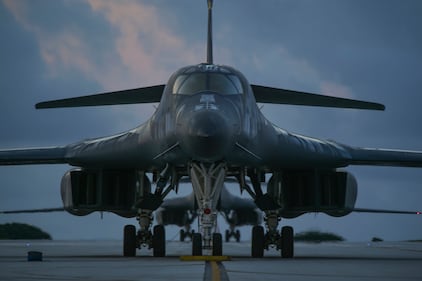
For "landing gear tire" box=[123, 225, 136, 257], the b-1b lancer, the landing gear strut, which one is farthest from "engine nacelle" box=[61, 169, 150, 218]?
the landing gear strut

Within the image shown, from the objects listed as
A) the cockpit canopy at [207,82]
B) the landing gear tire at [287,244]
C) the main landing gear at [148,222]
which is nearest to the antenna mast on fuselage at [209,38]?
the main landing gear at [148,222]

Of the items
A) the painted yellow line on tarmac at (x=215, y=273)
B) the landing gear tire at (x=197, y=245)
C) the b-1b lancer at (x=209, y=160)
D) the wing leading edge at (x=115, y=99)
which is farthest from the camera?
the wing leading edge at (x=115, y=99)

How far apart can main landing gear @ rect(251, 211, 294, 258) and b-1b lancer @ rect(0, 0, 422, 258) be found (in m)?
0.02

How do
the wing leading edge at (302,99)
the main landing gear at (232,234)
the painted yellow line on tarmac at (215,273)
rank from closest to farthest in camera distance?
the painted yellow line on tarmac at (215,273) → the wing leading edge at (302,99) → the main landing gear at (232,234)

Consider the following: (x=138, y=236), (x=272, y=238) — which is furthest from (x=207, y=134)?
(x=138, y=236)

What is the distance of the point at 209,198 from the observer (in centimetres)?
1587

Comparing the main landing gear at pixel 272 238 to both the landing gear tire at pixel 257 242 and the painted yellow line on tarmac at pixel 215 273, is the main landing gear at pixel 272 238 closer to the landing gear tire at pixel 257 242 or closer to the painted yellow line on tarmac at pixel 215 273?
the landing gear tire at pixel 257 242

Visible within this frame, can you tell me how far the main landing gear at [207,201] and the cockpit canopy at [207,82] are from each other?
1.35 metres

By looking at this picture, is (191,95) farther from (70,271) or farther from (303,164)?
(70,271)

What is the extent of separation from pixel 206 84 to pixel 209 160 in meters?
1.49

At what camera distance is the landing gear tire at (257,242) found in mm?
17859

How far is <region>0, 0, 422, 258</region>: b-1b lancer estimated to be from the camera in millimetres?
15906

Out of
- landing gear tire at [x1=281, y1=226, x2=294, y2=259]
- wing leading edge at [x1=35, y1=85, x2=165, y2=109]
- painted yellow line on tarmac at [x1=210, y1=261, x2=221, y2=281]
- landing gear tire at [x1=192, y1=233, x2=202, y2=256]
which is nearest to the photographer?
painted yellow line on tarmac at [x1=210, y1=261, x2=221, y2=281]

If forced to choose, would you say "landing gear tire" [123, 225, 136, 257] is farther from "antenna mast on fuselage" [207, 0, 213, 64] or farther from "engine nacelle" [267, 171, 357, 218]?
"antenna mast on fuselage" [207, 0, 213, 64]
